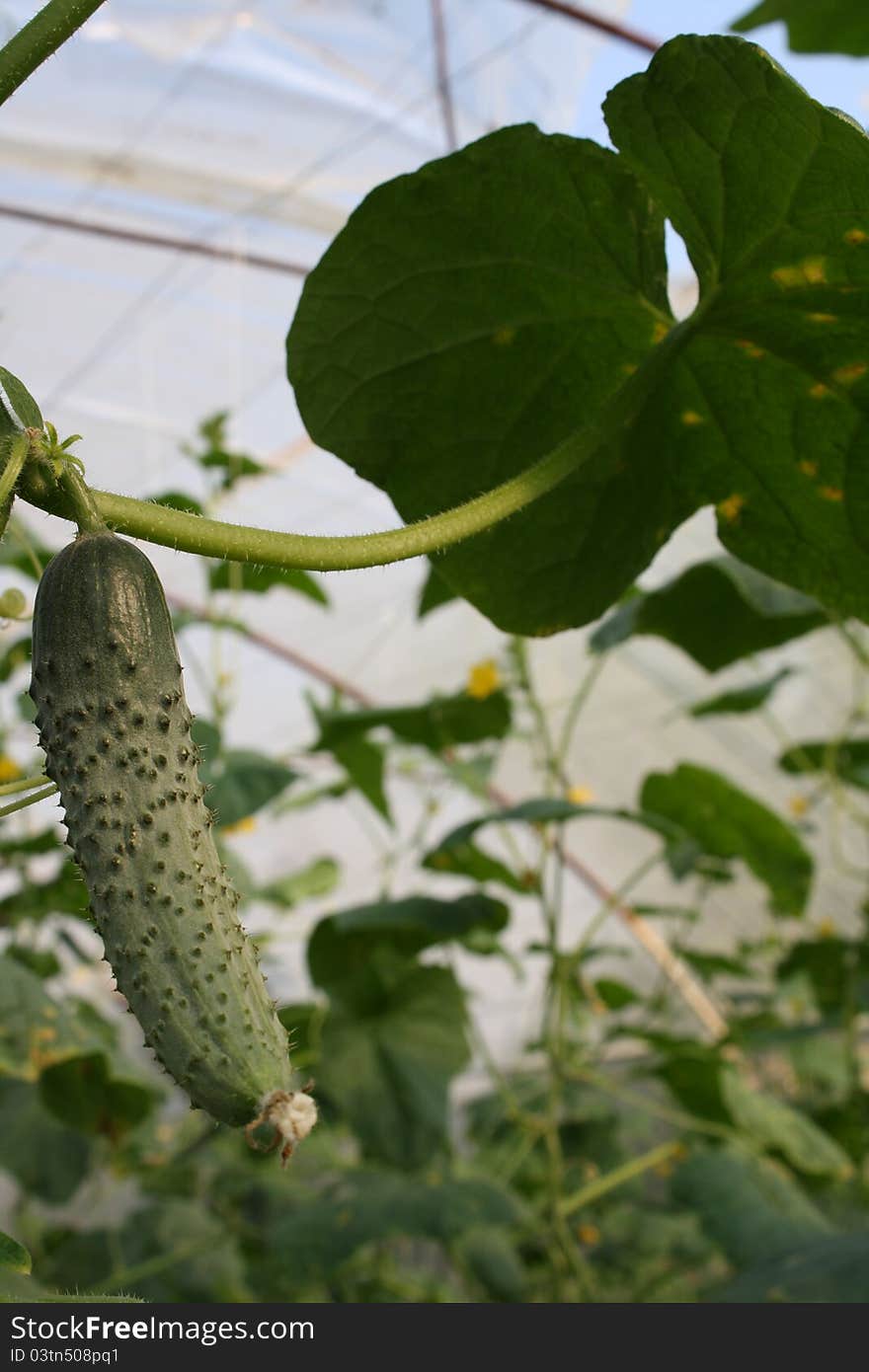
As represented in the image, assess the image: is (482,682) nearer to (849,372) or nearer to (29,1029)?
(29,1029)

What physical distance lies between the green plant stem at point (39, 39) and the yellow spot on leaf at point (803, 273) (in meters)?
0.57

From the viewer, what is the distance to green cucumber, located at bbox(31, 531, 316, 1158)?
24.5 inches

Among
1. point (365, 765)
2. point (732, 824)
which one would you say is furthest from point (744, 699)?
point (365, 765)

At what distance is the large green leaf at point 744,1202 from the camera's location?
2.47m

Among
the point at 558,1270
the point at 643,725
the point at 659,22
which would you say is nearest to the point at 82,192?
the point at 659,22

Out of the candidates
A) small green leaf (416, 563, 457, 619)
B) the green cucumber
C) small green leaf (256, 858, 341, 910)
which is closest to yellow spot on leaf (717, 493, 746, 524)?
the green cucumber

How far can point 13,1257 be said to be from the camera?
0.79 metres

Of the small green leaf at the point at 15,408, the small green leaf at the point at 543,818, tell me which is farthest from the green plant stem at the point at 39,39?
the small green leaf at the point at 543,818

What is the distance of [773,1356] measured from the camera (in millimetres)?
1373

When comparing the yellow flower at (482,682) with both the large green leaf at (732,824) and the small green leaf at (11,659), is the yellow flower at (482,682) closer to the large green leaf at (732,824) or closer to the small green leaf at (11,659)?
the large green leaf at (732,824)

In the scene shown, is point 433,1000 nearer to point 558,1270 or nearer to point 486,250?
point 558,1270

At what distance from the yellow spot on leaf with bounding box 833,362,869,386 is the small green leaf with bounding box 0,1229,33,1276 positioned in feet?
3.13

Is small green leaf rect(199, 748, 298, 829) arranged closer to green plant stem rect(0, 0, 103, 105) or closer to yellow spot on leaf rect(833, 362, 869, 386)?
yellow spot on leaf rect(833, 362, 869, 386)

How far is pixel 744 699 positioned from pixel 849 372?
194 centimetres
